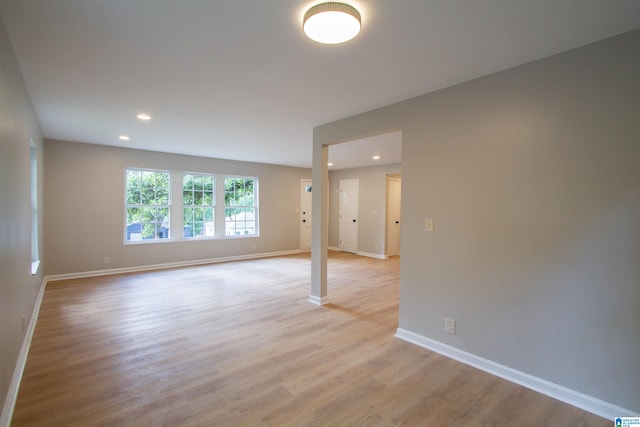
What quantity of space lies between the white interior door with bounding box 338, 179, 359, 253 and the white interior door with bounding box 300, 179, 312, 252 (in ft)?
3.29

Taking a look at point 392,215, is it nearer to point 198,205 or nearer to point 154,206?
point 198,205

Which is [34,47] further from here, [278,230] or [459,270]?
[278,230]

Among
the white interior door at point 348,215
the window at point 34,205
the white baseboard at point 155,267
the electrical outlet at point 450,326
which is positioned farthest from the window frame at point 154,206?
the electrical outlet at point 450,326

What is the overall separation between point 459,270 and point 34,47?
3.69 meters

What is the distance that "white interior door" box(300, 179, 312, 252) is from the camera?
28.2 feet

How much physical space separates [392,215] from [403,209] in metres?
5.02

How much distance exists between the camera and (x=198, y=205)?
22.5 ft

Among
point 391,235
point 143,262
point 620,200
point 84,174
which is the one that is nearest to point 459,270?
point 620,200

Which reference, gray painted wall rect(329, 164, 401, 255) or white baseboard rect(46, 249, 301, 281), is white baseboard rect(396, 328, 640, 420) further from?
white baseboard rect(46, 249, 301, 281)

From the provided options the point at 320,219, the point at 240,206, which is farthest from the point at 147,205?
the point at 320,219

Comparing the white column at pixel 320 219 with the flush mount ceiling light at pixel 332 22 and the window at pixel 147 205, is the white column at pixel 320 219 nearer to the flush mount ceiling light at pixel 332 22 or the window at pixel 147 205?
the flush mount ceiling light at pixel 332 22

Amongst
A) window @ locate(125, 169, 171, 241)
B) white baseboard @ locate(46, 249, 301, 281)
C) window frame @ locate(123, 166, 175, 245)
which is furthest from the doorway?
window @ locate(125, 169, 171, 241)

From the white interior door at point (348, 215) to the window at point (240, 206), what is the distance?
8.53 ft

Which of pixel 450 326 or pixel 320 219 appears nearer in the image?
pixel 450 326
